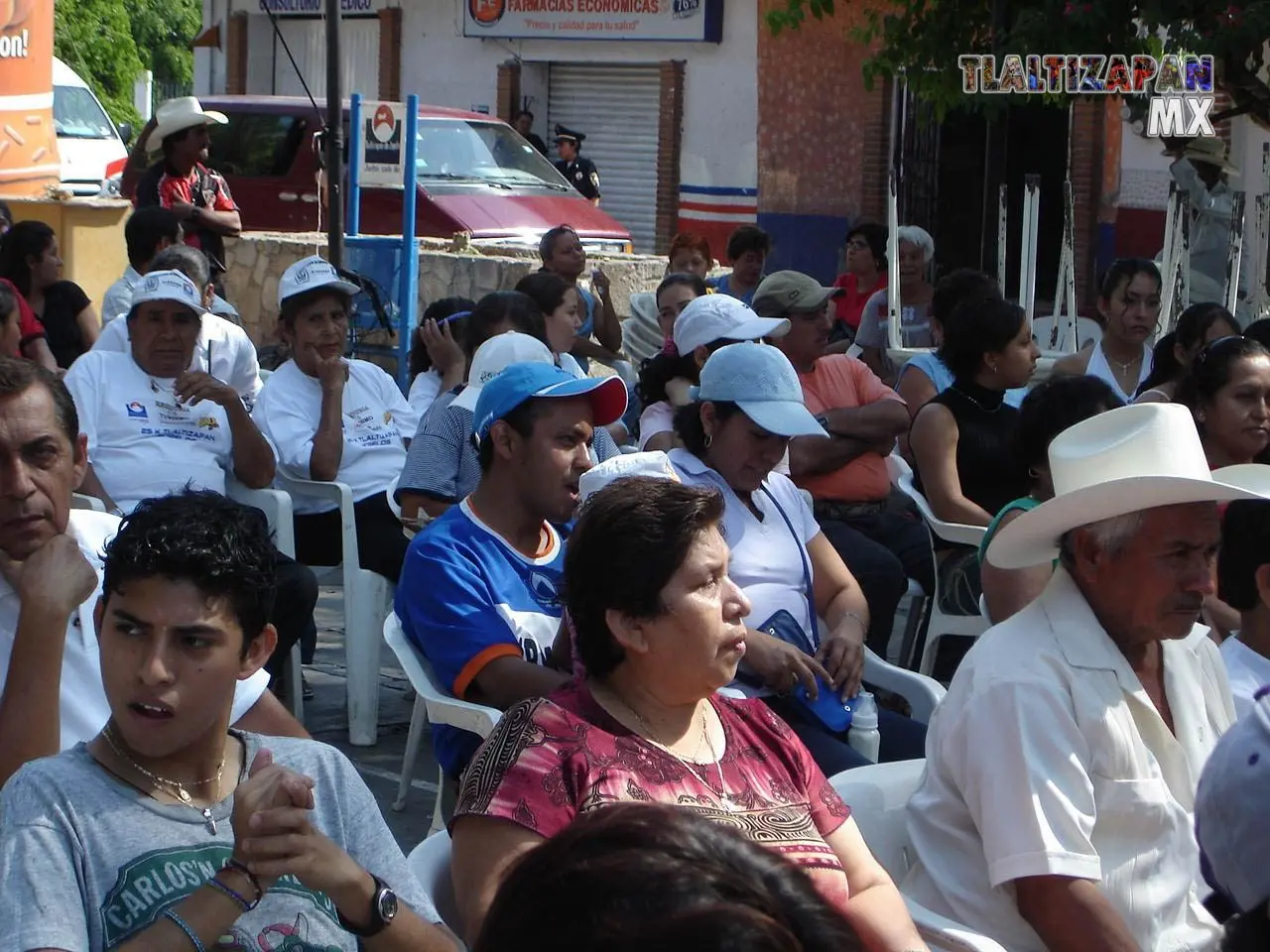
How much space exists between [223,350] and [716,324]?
1.91 m

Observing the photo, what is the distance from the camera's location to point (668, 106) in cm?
2055

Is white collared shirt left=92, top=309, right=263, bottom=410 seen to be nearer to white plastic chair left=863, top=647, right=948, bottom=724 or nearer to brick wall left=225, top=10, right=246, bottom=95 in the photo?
white plastic chair left=863, top=647, right=948, bottom=724

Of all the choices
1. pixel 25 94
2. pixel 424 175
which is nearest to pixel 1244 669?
pixel 424 175

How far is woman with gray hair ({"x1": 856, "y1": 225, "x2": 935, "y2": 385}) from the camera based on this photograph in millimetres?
8883

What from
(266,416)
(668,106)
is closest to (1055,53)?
(266,416)

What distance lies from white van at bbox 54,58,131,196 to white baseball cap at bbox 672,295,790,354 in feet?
50.4

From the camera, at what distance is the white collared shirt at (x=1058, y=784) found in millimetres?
2641

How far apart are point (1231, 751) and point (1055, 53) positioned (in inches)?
271

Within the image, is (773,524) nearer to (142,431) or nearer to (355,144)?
(142,431)

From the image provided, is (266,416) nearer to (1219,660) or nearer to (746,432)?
(746,432)

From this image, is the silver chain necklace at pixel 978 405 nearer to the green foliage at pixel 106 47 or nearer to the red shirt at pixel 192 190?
the red shirt at pixel 192 190

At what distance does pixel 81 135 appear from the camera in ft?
68.3

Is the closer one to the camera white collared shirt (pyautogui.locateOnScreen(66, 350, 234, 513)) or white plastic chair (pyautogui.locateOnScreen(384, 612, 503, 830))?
white plastic chair (pyautogui.locateOnScreen(384, 612, 503, 830))

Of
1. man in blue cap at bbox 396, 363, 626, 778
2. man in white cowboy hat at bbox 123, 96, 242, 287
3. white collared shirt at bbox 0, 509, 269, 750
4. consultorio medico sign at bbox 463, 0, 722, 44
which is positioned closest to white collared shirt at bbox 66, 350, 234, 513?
man in blue cap at bbox 396, 363, 626, 778
